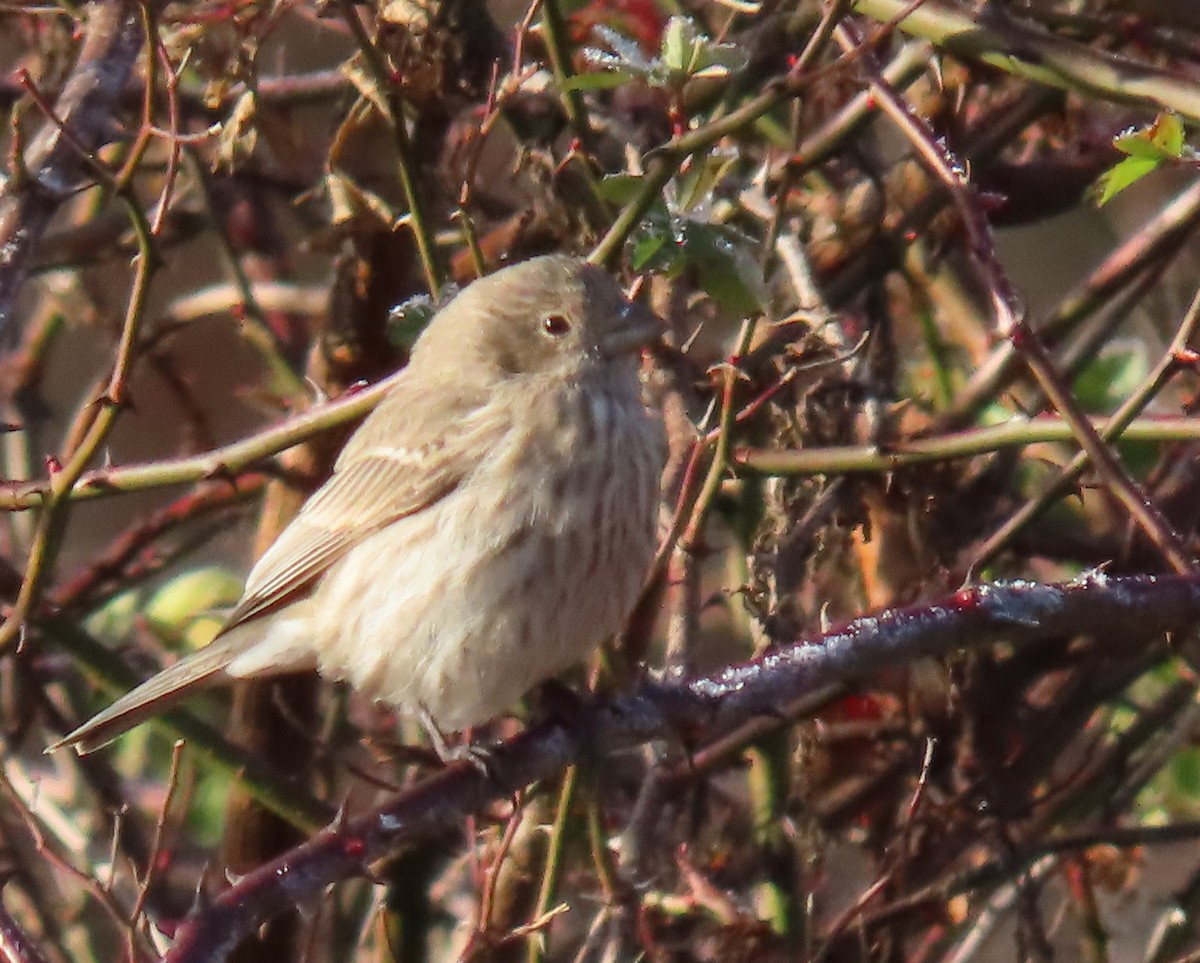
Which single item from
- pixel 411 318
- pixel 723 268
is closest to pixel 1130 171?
pixel 723 268

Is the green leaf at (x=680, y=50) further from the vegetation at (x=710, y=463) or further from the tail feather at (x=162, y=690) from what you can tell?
the tail feather at (x=162, y=690)

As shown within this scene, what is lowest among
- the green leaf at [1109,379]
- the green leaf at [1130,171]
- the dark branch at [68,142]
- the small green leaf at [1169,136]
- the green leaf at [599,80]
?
the green leaf at [1109,379]

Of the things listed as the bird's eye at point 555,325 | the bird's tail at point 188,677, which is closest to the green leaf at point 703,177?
the bird's eye at point 555,325

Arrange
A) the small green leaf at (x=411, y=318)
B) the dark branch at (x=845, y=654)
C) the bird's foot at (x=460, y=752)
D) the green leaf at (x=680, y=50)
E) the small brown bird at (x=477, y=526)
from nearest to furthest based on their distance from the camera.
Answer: the dark branch at (x=845, y=654), the bird's foot at (x=460, y=752), the green leaf at (x=680, y=50), the small brown bird at (x=477, y=526), the small green leaf at (x=411, y=318)

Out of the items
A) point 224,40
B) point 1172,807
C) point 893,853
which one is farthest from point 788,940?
point 224,40

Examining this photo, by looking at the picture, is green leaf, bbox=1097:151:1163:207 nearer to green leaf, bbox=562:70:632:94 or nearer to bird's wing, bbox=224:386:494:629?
green leaf, bbox=562:70:632:94

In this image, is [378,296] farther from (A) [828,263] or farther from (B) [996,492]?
(B) [996,492]

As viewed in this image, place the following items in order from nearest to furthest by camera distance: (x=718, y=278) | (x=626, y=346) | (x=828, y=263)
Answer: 1. (x=718, y=278)
2. (x=626, y=346)
3. (x=828, y=263)
